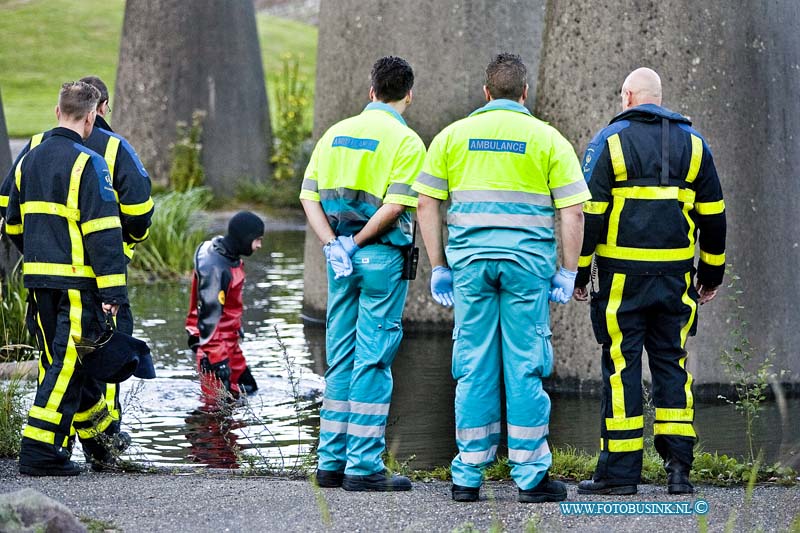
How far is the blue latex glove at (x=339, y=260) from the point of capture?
615 cm

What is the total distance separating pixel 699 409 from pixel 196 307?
3.35m

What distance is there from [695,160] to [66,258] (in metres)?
3.03

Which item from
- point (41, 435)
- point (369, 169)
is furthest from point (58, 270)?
point (369, 169)

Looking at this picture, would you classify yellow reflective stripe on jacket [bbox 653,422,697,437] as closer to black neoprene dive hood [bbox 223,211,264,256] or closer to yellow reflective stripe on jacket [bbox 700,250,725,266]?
yellow reflective stripe on jacket [bbox 700,250,725,266]

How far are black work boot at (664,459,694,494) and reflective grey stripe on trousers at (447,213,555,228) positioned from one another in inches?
51.0

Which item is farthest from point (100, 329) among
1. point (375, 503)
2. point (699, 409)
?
point (699, 409)

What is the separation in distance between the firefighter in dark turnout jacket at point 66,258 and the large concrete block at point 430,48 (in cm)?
525

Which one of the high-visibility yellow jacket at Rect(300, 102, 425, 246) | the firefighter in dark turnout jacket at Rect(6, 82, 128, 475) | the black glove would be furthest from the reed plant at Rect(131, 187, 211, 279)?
the high-visibility yellow jacket at Rect(300, 102, 425, 246)

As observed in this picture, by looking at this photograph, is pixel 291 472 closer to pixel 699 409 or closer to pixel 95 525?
pixel 95 525

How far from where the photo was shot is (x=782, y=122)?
8969mm

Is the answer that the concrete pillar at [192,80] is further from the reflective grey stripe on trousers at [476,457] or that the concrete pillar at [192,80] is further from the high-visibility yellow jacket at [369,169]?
the reflective grey stripe on trousers at [476,457]

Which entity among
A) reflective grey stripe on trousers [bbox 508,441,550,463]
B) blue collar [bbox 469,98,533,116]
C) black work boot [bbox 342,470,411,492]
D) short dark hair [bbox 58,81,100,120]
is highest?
blue collar [bbox 469,98,533,116]

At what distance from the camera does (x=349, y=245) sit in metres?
6.21

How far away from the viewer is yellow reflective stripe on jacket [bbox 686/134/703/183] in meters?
6.19
